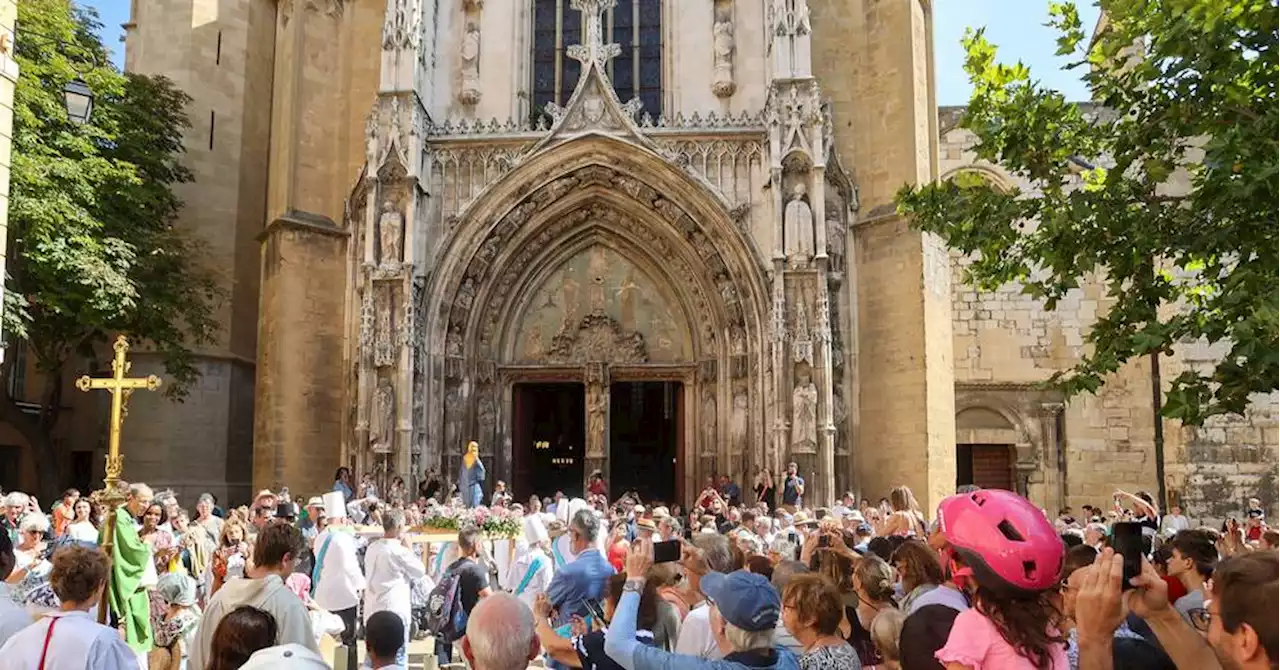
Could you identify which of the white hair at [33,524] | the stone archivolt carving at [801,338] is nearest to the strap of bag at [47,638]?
the white hair at [33,524]

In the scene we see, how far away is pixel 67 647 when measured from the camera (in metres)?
3.99

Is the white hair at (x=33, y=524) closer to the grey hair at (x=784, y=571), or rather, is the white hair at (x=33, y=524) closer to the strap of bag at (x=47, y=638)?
the strap of bag at (x=47, y=638)

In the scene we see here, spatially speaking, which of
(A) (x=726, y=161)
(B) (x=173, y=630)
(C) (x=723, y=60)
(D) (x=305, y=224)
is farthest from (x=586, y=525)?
(C) (x=723, y=60)

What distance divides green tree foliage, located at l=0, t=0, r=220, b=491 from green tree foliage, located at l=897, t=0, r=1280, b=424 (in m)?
15.6

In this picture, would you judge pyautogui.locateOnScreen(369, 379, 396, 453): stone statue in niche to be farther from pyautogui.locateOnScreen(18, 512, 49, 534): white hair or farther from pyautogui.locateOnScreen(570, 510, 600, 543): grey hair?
pyautogui.locateOnScreen(570, 510, 600, 543): grey hair

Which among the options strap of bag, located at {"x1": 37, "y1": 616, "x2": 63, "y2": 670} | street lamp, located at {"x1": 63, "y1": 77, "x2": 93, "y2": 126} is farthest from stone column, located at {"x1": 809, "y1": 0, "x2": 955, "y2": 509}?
strap of bag, located at {"x1": 37, "y1": 616, "x2": 63, "y2": 670}

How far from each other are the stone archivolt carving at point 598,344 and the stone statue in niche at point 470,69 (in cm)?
535

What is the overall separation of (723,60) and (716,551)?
690 inches

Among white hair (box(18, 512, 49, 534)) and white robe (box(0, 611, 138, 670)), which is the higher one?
white hair (box(18, 512, 49, 534))

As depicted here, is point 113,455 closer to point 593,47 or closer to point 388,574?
point 388,574

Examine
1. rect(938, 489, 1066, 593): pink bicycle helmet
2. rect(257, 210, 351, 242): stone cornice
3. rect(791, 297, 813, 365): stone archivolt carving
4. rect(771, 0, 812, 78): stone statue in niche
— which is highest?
rect(771, 0, 812, 78): stone statue in niche

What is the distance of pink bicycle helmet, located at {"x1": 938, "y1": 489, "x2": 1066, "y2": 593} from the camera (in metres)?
2.66

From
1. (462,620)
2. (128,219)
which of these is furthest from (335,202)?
(462,620)

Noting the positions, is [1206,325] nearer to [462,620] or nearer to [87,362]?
[462,620]
